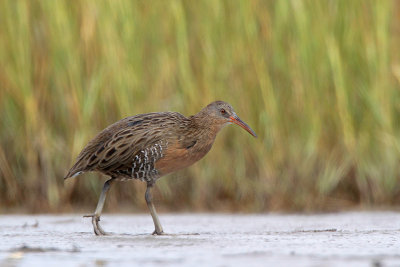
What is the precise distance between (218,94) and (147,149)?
6.19 feet

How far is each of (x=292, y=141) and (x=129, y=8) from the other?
1965 mm

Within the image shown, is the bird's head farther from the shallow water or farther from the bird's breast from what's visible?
the shallow water

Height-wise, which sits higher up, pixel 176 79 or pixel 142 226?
pixel 176 79

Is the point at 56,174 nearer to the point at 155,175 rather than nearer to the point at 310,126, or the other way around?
the point at 155,175

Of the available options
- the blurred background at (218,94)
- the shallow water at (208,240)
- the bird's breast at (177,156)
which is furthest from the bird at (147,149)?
the blurred background at (218,94)

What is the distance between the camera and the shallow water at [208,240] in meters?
3.99

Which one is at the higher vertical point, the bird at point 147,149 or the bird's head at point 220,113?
the bird's head at point 220,113

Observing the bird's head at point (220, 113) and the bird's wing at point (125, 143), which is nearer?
the bird's wing at point (125, 143)

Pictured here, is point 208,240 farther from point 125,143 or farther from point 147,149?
point 125,143

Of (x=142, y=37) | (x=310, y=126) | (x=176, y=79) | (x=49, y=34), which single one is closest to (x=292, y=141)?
(x=310, y=126)

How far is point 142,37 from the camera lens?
7871 mm

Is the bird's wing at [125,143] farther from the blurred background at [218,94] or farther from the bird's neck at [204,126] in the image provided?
the blurred background at [218,94]

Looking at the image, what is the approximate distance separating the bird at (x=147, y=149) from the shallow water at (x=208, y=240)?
400mm

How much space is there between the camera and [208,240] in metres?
4.92
